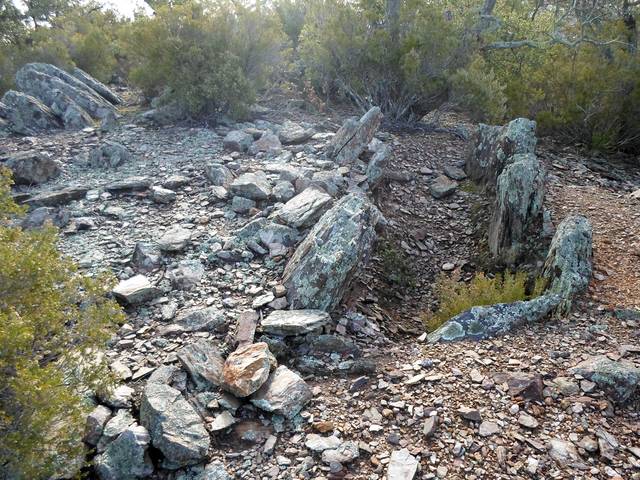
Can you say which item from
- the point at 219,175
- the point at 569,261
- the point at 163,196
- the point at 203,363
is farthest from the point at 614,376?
the point at 163,196

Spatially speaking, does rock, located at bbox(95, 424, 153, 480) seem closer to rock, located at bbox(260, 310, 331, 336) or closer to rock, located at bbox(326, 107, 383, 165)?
rock, located at bbox(260, 310, 331, 336)

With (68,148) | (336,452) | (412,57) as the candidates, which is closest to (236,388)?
(336,452)

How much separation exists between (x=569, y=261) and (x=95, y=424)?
5160mm

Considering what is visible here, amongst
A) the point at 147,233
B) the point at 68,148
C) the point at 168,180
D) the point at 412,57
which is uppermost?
the point at 412,57

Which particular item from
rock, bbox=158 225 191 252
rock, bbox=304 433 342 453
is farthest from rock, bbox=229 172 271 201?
rock, bbox=304 433 342 453

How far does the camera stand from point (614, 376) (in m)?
4.17

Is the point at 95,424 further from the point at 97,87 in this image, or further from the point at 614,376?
the point at 97,87

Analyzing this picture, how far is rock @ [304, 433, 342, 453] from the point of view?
3748 millimetres

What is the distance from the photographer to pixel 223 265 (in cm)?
595

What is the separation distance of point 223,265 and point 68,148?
17.2ft

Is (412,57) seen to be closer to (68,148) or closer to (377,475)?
(68,148)

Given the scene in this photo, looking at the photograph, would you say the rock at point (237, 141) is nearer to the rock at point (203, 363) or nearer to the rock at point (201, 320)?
the rock at point (201, 320)

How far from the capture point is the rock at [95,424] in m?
3.66

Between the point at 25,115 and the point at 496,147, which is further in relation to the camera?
the point at 25,115
